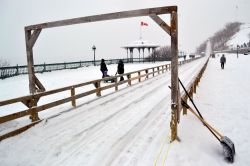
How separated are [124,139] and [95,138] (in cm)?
75

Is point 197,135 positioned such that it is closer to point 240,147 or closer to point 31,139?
point 240,147

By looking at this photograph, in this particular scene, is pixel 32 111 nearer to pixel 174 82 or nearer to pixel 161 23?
pixel 174 82

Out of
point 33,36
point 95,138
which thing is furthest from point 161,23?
point 33,36

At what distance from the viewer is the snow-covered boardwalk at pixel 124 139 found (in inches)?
195

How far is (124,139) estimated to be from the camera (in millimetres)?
5926

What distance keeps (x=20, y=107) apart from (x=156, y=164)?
786 centimetres

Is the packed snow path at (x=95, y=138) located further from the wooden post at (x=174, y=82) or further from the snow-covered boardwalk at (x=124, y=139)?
the wooden post at (x=174, y=82)

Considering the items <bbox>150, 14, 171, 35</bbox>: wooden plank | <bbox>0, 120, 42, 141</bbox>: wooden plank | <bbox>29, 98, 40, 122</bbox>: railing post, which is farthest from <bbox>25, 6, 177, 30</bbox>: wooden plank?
<bbox>0, 120, 42, 141</bbox>: wooden plank

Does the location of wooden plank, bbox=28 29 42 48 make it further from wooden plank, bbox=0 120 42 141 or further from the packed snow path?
wooden plank, bbox=0 120 42 141

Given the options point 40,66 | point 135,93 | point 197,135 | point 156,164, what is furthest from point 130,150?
point 40,66

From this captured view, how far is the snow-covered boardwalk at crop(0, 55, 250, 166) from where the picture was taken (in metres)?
4.96

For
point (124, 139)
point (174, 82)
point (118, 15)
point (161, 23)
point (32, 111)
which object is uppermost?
point (118, 15)

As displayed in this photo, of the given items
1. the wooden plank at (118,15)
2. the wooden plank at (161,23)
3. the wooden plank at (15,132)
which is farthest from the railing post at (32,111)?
the wooden plank at (161,23)

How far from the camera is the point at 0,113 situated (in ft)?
32.2
